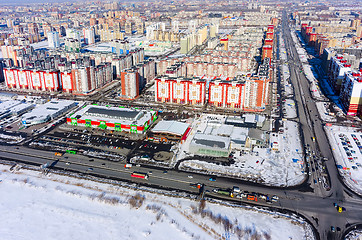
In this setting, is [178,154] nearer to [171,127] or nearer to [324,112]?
[171,127]

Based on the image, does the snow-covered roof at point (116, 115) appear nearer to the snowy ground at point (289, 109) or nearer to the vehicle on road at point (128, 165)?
the vehicle on road at point (128, 165)

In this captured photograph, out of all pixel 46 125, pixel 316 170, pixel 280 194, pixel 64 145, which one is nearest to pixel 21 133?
pixel 46 125

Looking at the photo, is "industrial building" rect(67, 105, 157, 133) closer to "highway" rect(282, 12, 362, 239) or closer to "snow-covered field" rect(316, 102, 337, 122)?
"highway" rect(282, 12, 362, 239)

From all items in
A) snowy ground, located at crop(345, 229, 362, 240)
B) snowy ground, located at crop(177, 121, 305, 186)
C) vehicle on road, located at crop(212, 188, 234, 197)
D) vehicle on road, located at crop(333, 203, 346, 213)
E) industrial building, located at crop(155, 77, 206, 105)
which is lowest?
snowy ground, located at crop(345, 229, 362, 240)

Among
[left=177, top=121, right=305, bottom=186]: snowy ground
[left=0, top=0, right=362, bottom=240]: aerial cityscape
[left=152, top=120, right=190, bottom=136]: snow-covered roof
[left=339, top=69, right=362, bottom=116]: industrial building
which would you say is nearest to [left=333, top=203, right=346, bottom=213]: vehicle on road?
[left=0, top=0, right=362, bottom=240]: aerial cityscape

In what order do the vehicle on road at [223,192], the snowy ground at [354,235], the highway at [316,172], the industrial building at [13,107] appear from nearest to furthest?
1. the snowy ground at [354,235]
2. the highway at [316,172]
3. the vehicle on road at [223,192]
4. the industrial building at [13,107]

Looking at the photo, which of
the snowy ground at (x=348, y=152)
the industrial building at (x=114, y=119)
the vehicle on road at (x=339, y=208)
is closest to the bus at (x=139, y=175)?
the industrial building at (x=114, y=119)
